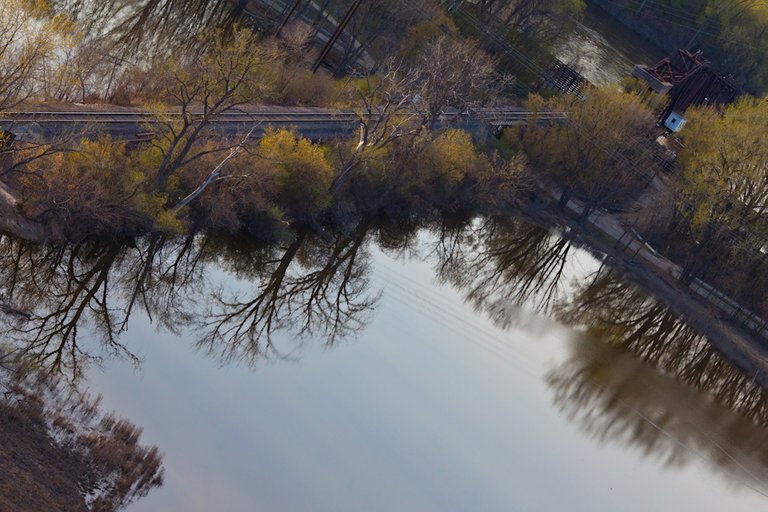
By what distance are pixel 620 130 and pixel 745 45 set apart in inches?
2097

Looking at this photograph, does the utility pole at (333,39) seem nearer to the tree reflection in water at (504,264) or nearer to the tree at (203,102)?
the tree at (203,102)

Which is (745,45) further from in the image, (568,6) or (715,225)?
(715,225)

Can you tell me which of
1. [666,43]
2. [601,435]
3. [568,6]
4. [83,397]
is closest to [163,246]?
[83,397]

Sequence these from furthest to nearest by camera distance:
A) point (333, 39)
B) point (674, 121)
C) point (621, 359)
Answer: point (674, 121)
point (333, 39)
point (621, 359)

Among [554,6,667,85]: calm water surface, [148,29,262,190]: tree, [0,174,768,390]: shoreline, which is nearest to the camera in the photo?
[148,29,262,190]: tree

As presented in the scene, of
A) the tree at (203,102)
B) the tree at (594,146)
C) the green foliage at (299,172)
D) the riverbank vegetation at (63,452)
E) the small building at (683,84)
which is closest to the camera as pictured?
the riverbank vegetation at (63,452)

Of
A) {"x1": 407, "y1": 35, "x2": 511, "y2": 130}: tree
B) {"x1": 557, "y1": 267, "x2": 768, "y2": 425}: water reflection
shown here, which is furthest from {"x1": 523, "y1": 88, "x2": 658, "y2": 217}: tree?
{"x1": 557, "y1": 267, "x2": 768, "y2": 425}: water reflection

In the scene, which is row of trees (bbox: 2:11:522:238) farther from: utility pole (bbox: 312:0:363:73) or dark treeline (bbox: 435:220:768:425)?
dark treeline (bbox: 435:220:768:425)

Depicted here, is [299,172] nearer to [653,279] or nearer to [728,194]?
[653,279]

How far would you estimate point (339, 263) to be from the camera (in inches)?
1645

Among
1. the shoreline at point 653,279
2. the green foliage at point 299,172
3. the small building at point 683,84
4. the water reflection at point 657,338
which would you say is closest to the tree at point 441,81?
the green foliage at point 299,172

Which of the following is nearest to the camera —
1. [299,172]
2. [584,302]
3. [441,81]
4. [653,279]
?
[299,172]

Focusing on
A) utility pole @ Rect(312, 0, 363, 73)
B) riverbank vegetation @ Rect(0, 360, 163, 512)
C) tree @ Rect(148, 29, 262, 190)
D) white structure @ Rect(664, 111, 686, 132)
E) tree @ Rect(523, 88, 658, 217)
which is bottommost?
riverbank vegetation @ Rect(0, 360, 163, 512)

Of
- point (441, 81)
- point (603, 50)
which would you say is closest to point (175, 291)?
point (441, 81)
